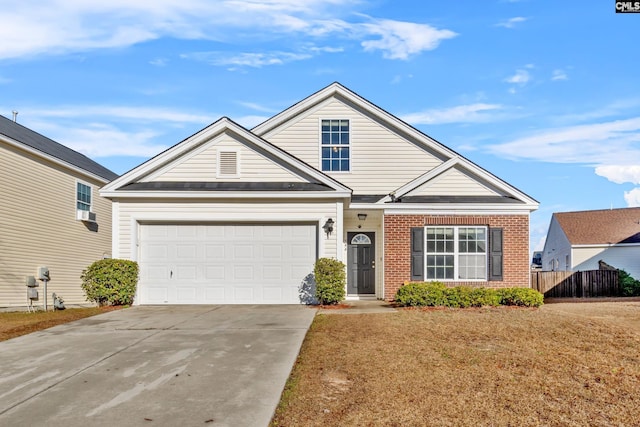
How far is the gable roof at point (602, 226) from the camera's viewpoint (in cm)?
3125

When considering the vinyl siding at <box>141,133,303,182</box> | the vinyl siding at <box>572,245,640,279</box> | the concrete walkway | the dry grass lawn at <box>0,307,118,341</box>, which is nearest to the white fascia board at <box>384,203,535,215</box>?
the concrete walkway

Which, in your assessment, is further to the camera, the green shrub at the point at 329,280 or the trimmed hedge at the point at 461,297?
the green shrub at the point at 329,280

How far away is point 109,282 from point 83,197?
9.95 m

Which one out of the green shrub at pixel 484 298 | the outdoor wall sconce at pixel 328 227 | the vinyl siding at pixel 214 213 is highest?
the vinyl siding at pixel 214 213

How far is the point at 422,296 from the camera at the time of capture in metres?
14.0

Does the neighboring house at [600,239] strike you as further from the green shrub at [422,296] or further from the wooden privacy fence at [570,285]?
the green shrub at [422,296]

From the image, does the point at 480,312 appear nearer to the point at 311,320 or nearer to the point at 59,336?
the point at 311,320

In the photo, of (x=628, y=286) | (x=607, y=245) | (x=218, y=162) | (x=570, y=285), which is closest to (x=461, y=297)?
(x=218, y=162)

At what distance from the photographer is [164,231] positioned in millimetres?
15125

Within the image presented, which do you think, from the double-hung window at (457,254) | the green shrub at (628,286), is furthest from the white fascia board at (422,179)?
the green shrub at (628,286)

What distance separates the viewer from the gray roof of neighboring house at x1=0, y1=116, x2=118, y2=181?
19000mm

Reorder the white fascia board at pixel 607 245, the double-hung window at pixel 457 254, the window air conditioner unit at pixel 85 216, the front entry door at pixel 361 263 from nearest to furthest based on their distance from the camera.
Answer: the double-hung window at pixel 457 254 < the front entry door at pixel 361 263 < the window air conditioner unit at pixel 85 216 < the white fascia board at pixel 607 245

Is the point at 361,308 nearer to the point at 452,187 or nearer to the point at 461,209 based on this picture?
the point at 461,209

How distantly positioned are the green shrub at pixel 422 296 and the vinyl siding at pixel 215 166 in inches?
184
